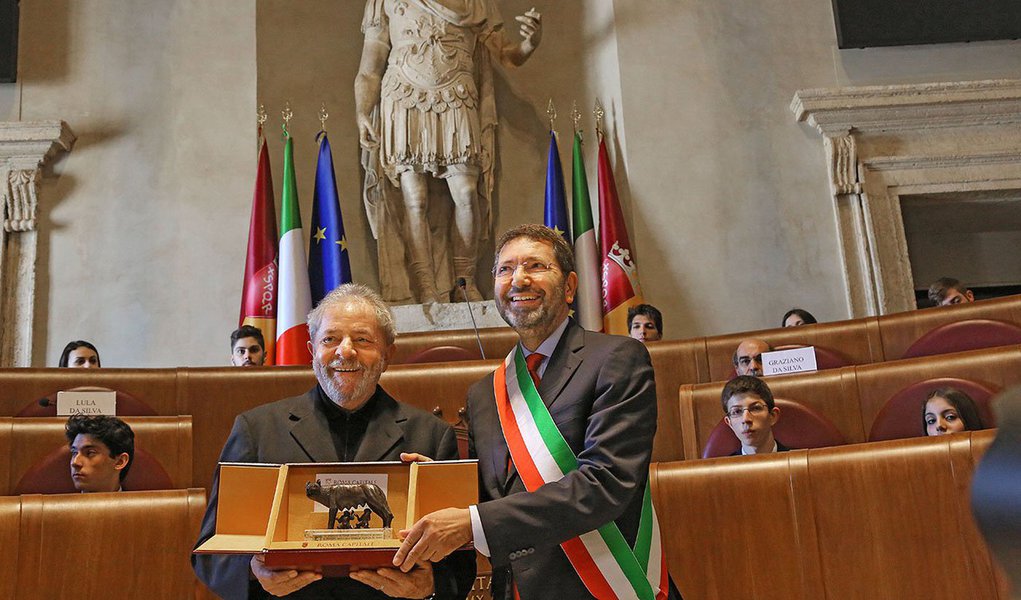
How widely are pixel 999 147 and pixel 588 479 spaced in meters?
6.23

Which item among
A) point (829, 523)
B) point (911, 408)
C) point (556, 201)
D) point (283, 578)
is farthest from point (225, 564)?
point (556, 201)

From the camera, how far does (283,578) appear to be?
5.73ft

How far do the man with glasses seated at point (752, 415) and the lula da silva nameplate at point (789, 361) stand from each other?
822 millimetres

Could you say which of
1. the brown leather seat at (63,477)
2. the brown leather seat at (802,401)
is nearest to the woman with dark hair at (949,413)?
the brown leather seat at (802,401)

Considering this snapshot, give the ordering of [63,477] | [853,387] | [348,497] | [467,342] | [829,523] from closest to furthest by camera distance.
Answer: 1. [348,497]
2. [829,523]
3. [63,477]
4. [853,387]
5. [467,342]

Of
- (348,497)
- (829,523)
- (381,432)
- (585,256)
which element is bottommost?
(829,523)

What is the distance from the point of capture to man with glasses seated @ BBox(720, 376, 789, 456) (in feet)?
11.9

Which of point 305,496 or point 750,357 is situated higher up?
point 750,357

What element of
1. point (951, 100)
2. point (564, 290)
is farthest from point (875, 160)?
point (564, 290)

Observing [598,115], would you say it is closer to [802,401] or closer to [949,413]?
[802,401]

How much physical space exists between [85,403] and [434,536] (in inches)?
122

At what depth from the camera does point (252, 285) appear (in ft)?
21.2

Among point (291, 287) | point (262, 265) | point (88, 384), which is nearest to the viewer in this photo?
point (88, 384)

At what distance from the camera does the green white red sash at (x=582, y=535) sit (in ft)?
6.04
